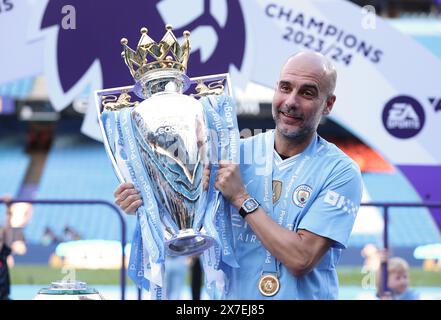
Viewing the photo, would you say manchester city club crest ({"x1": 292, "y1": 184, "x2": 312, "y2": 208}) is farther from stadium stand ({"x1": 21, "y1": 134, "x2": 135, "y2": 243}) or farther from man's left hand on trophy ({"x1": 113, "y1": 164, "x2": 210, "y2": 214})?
stadium stand ({"x1": 21, "y1": 134, "x2": 135, "y2": 243})

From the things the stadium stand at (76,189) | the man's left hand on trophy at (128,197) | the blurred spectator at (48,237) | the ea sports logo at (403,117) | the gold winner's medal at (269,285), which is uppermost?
the stadium stand at (76,189)

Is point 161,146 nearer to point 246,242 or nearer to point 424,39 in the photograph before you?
point 246,242

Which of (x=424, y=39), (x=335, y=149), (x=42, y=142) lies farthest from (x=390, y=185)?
(x=335, y=149)

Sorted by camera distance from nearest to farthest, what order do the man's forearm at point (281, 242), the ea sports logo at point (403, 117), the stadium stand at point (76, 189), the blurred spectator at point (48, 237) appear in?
the man's forearm at point (281, 242), the ea sports logo at point (403, 117), the blurred spectator at point (48, 237), the stadium stand at point (76, 189)

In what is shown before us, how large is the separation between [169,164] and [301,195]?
35 cm

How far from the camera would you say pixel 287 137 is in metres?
2.15

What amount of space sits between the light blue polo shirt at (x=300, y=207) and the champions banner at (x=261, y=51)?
6.53 feet

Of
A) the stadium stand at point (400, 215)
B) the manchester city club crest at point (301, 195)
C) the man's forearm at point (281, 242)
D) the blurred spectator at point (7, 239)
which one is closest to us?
the man's forearm at point (281, 242)

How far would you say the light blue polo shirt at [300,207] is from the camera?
210 centimetres

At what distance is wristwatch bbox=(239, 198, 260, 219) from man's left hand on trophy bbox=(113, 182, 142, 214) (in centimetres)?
26

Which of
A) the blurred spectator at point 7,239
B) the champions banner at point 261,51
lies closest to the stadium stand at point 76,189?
the blurred spectator at point 7,239

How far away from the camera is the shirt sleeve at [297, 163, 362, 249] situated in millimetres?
2082

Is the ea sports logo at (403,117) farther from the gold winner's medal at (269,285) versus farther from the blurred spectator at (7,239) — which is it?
the gold winner's medal at (269,285)

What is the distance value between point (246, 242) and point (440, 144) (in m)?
2.45
